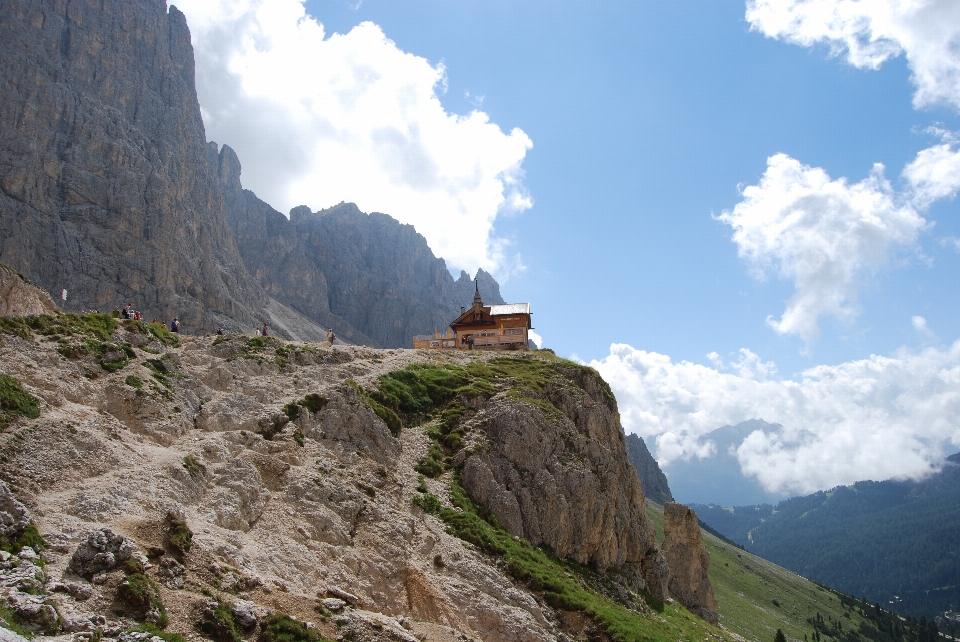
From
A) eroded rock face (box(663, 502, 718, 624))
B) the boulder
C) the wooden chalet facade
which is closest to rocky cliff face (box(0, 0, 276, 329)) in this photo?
the wooden chalet facade

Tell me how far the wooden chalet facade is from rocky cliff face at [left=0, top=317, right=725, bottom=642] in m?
25.0

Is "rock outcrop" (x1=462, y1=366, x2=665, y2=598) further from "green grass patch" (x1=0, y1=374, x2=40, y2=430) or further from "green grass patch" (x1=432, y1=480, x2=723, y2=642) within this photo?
"green grass patch" (x1=0, y1=374, x2=40, y2=430)

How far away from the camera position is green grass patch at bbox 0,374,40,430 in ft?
87.2

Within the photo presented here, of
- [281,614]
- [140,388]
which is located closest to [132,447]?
[140,388]

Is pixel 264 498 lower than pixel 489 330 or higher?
lower

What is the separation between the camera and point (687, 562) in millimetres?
68188

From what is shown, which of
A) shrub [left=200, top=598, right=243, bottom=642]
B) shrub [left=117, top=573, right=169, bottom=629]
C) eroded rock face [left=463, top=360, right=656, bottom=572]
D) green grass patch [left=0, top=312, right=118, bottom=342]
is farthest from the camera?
eroded rock face [left=463, top=360, right=656, bottom=572]

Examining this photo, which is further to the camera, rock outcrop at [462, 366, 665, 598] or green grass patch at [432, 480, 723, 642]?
rock outcrop at [462, 366, 665, 598]

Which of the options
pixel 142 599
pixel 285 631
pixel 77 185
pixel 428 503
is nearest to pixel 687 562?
pixel 428 503

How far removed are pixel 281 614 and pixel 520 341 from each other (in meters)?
59.7

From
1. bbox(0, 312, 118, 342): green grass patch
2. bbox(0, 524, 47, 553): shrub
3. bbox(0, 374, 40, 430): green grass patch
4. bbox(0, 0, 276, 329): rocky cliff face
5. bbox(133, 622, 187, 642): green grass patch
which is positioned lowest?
bbox(133, 622, 187, 642): green grass patch

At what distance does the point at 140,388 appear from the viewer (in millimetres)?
35000

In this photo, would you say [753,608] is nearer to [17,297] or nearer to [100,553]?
[17,297]

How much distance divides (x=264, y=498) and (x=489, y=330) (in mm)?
54752
